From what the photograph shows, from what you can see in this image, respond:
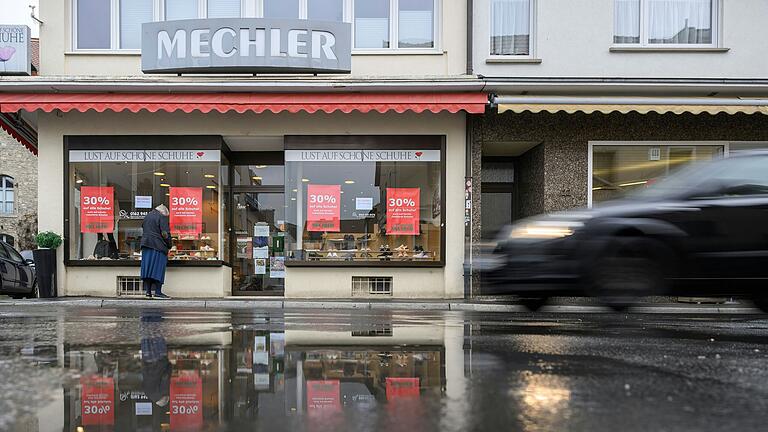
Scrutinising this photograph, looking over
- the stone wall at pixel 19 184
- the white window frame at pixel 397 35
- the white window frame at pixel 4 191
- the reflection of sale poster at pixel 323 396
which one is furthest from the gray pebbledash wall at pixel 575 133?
the white window frame at pixel 4 191

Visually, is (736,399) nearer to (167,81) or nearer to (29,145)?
(167,81)

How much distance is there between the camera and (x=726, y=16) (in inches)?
519

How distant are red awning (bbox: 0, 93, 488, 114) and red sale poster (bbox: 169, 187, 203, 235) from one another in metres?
1.83

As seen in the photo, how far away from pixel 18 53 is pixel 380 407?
12.8 meters

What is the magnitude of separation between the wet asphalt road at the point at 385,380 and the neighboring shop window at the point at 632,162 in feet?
26.1

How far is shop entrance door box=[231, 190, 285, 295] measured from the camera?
14.5 metres

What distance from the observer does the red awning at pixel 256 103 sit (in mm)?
12414

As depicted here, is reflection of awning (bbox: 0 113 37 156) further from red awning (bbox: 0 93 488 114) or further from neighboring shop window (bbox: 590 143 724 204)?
neighboring shop window (bbox: 590 143 724 204)

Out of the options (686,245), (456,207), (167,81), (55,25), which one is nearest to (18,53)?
(55,25)

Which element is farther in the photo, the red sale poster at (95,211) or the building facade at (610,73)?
the red sale poster at (95,211)

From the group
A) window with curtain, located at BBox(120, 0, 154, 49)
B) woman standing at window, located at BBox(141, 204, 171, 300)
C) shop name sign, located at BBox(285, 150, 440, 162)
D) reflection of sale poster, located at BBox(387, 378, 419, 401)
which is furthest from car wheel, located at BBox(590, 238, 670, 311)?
window with curtain, located at BBox(120, 0, 154, 49)

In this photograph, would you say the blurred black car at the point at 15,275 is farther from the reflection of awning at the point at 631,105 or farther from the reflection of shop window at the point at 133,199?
the reflection of awning at the point at 631,105

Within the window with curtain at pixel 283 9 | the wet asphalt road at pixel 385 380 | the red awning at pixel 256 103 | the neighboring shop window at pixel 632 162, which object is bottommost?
the wet asphalt road at pixel 385 380

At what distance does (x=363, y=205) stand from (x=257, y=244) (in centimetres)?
262
